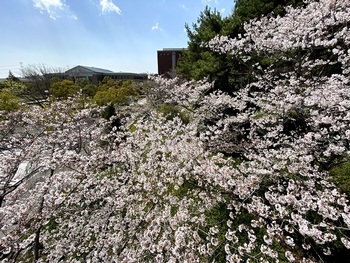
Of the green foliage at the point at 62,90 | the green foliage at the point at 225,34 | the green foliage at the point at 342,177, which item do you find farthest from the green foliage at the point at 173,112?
the green foliage at the point at 62,90

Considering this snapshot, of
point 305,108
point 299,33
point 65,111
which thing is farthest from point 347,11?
point 65,111

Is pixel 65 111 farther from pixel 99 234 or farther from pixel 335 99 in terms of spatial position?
pixel 335 99

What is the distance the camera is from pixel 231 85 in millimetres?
11578

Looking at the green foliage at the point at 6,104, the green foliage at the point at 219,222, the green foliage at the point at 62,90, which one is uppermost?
the green foliage at the point at 62,90

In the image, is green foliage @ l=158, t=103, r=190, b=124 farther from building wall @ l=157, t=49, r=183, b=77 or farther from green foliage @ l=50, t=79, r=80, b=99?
building wall @ l=157, t=49, r=183, b=77

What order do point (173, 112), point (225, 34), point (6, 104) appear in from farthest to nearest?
1. point (173, 112)
2. point (6, 104)
3. point (225, 34)

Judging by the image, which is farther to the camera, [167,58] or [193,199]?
[167,58]

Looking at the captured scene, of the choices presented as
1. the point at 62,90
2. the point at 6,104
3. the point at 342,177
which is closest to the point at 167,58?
the point at 62,90

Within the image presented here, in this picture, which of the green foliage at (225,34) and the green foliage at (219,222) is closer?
the green foliage at (219,222)

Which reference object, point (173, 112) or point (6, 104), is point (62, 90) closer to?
point (6, 104)

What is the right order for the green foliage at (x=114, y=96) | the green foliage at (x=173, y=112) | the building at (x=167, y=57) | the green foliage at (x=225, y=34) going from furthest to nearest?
the building at (x=167, y=57) < the green foliage at (x=114, y=96) < the green foliage at (x=173, y=112) < the green foliage at (x=225, y=34)

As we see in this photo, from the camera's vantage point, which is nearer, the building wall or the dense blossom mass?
the dense blossom mass

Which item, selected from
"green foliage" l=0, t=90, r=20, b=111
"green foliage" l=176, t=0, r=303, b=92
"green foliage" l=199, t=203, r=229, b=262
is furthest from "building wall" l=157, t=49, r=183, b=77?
"green foliage" l=199, t=203, r=229, b=262

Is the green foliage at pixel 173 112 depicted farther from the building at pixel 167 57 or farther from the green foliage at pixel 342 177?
the building at pixel 167 57
